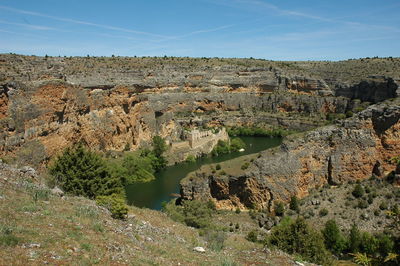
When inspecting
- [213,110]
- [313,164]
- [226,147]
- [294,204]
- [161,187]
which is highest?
[213,110]

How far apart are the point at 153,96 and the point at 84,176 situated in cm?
4424

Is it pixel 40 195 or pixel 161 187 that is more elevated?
pixel 40 195

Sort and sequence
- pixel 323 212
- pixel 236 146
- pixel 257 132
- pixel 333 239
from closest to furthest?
pixel 333 239 < pixel 323 212 < pixel 236 146 < pixel 257 132

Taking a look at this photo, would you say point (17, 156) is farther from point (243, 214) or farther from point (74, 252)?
point (74, 252)

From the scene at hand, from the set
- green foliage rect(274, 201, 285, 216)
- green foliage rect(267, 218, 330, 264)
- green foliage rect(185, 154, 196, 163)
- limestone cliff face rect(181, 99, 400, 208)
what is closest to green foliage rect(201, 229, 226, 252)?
green foliage rect(267, 218, 330, 264)

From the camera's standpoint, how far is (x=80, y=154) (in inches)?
1086

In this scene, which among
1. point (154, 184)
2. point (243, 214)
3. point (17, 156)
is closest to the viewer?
point (243, 214)

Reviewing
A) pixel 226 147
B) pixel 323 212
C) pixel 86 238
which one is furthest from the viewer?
pixel 226 147

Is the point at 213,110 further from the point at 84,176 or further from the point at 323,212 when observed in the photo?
the point at 84,176

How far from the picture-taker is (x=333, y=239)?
2555cm

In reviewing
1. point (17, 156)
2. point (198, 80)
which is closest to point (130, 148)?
point (17, 156)

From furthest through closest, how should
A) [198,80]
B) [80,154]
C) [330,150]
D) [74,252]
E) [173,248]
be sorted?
[198,80] < [330,150] < [80,154] < [173,248] < [74,252]

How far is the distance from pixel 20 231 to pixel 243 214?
2266 centimetres

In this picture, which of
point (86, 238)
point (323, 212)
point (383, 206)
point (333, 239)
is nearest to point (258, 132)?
point (323, 212)
